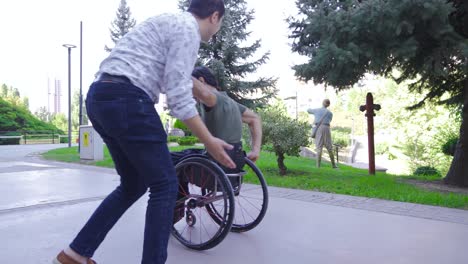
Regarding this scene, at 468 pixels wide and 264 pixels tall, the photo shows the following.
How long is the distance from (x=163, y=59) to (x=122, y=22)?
35.9 m

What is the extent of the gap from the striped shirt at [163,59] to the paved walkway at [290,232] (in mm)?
1274

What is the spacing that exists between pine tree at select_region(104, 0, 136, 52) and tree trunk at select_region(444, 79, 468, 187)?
3126 centimetres

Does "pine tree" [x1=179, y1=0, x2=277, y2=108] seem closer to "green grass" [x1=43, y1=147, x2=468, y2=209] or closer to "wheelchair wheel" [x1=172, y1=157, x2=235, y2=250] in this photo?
"green grass" [x1=43, y1=147, x2=468, y2=209]

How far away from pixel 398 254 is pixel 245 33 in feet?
66.0

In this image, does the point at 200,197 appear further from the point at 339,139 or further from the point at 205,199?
the point at 339,139

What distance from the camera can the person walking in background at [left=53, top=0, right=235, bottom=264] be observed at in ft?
6.38

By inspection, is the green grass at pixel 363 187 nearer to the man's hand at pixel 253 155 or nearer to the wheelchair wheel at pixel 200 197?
the man's hand at pixel 253 155

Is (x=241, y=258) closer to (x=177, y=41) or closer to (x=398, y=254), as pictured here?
(x=398, y=254)

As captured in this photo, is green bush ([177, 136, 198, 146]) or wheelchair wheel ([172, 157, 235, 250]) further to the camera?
green bush ([177, 136, 198, 146])

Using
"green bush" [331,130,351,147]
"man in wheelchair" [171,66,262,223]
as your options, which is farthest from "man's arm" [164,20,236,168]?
"green bush" [331,130,351,147]

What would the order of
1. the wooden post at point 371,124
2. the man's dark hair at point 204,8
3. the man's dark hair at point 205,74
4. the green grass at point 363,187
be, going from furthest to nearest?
the wooden post at point 371,124
the green grass at point 363,187
the man's dark hair at point 205,74
the man's dark hair at point 204,8

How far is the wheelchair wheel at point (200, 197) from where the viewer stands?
2.77m

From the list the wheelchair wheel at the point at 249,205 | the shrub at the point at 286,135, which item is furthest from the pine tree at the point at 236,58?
the wheelchair wheel at the point at 249,205

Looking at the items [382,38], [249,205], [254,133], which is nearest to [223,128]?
[254,133]
